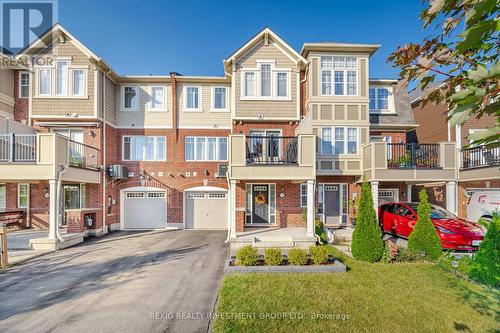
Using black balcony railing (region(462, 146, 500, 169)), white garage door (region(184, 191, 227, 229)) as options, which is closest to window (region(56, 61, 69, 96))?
white garage door (region(184, 191, 227, 229))

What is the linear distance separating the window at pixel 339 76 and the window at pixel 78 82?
12252mm

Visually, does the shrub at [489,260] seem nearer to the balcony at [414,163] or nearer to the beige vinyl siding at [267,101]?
the balcony at [414,163]

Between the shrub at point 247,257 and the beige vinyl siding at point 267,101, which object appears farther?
the beige vinyl siding at point 267,101

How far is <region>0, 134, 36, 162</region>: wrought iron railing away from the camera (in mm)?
11109

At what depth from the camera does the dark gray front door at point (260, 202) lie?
45.9 feet

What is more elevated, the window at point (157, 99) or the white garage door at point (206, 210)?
the window at point (157, 99)

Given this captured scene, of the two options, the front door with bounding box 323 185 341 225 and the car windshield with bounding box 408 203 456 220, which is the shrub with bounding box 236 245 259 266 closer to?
the front door with bounding box 323 185 341 225

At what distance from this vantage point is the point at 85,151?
45.2ft

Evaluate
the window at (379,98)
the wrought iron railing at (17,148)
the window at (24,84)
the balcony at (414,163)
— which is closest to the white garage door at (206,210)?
the wrought iron railing at (17,148)

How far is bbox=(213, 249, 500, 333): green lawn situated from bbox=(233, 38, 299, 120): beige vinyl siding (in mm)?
8401

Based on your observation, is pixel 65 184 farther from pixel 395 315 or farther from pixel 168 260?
pixel 395 315

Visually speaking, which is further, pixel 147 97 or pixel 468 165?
pixel 147 97

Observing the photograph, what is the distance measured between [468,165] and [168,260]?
15.2 metres

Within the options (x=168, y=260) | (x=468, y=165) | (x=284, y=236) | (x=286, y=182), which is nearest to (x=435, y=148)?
(x=468, y=165)
